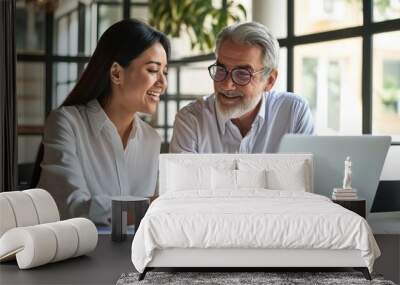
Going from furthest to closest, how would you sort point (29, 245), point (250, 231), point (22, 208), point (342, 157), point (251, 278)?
point (342, 157)
point (22, 208)
point (29, 245)
point (251, 278)
point (250, 231)

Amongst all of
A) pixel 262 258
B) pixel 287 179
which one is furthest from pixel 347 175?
pixel 262 258

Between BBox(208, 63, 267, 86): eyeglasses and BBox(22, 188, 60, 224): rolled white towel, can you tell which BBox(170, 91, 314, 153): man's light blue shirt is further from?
BBox(22, 188, 60, 224): rolled white towel

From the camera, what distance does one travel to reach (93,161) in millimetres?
7059

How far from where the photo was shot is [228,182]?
6.46 metres

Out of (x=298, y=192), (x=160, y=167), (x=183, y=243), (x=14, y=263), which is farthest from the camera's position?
(x=160, y=167)

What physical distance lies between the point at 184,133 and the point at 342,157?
147cm

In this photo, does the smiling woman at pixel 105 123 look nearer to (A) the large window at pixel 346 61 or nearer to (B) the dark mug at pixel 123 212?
(B) the dark mug at pixel 123 212

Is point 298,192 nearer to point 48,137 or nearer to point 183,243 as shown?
point 183,243

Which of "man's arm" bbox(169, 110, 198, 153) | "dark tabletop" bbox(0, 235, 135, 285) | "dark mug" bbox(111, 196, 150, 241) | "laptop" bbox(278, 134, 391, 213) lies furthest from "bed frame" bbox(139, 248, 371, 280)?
"man's arm" bbox(169, 110, 198, 153)

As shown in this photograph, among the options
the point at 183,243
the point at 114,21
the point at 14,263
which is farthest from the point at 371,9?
the point at 14,263

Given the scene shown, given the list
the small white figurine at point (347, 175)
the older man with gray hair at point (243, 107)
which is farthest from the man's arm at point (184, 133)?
the small white figurine at point (347, 175)

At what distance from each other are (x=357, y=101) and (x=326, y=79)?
13.8 inches

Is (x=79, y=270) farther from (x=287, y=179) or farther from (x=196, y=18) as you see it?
(x=196, y=18)

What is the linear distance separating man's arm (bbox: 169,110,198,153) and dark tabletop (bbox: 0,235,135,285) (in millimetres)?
1264
